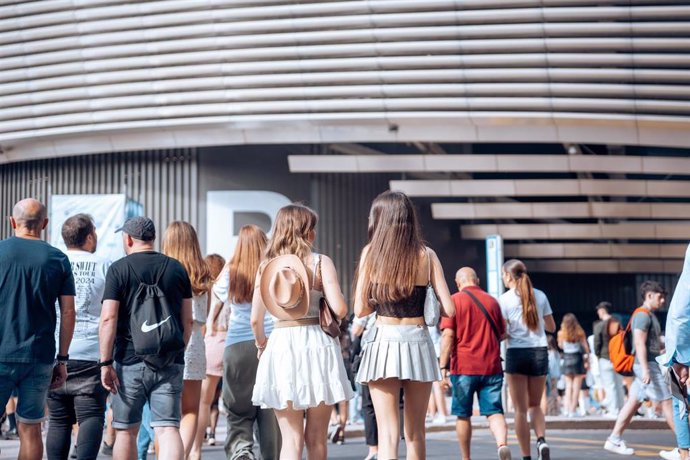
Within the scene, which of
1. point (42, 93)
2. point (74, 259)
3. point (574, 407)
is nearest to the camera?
point (74, 259)

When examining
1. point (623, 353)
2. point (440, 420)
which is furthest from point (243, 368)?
point (440, 420)

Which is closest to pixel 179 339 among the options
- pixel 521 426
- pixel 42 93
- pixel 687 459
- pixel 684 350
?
pixel 684 350

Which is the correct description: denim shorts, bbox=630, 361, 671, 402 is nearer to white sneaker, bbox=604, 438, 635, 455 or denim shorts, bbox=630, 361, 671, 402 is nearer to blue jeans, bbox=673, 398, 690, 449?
white sneaker, bbox=604, 438, 635, 455

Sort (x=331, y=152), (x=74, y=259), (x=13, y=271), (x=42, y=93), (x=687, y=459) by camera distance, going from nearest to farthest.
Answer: (x=13, y=271) → (x=74, y=259) → (x=687, y=459) → (x=42, y=93) → (x=331, y=152)

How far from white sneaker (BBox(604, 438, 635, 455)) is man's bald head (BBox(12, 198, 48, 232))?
650cm

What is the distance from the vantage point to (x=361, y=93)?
1998 centimetres

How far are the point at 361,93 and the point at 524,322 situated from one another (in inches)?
457

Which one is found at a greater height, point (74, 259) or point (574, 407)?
point (74, 259)

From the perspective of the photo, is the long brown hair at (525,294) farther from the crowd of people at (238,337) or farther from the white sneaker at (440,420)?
the white sneaker at (440,420)

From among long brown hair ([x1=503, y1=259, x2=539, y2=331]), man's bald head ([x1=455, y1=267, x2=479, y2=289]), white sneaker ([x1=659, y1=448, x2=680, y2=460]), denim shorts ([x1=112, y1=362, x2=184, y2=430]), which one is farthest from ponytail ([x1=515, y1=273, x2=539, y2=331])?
denim shorts ([x1=112, y1=362, x2=184, y2=430])

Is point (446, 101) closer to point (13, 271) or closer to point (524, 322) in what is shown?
point (524, 322)

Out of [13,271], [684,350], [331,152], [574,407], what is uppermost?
[331,152]

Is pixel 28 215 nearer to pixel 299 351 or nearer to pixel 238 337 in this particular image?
pixel 238 337

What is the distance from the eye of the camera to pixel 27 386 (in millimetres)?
6039
